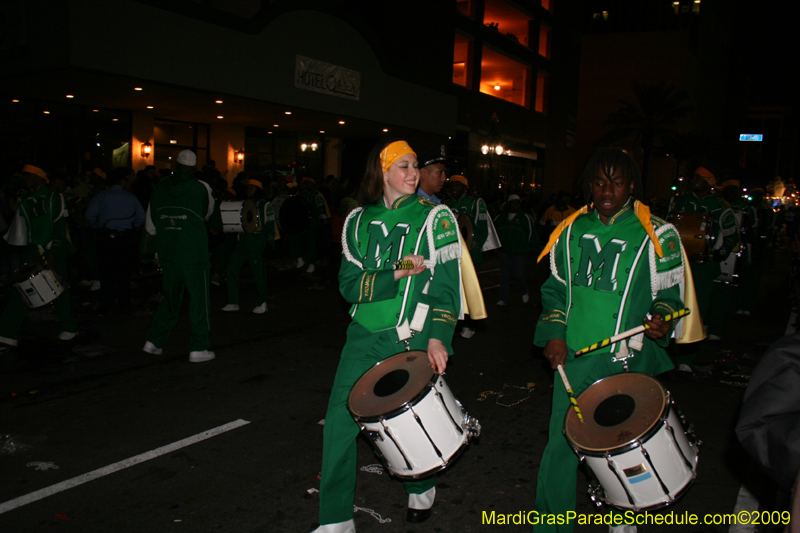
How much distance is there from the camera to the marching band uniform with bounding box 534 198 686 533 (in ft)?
9.64

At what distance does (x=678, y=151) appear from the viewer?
147ft

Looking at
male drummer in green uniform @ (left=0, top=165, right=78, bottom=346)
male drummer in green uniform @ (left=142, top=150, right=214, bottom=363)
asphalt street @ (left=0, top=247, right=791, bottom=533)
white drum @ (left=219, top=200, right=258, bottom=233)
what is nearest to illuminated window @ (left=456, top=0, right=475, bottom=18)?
white drum @ (left=219, top=200, right=258, bottom=233)

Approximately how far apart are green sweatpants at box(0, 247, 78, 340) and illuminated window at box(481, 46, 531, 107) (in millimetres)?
31607

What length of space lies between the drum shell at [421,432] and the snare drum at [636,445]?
538 millimetres

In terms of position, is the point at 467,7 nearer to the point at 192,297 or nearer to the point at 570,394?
the point at 192,297

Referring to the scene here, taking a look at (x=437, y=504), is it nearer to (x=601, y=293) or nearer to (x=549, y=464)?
(x=549, y=464)

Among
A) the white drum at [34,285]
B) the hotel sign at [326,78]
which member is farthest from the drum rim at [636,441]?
the hotel sign at [326,78]

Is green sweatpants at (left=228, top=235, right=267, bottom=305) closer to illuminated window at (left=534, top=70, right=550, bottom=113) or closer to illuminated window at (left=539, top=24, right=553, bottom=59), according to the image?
illuminated window at (left=534, top=70, right=550, bottom=113)

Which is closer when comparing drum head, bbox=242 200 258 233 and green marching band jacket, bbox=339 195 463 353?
green marching band jacket, bbox=339 195 463 353

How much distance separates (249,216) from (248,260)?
0.68 metres

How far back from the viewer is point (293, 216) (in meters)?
12.8

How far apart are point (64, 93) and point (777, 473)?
59.1ft

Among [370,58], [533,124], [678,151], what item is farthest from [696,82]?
[370,58]

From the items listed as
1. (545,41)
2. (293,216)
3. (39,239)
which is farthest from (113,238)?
(545,41)
